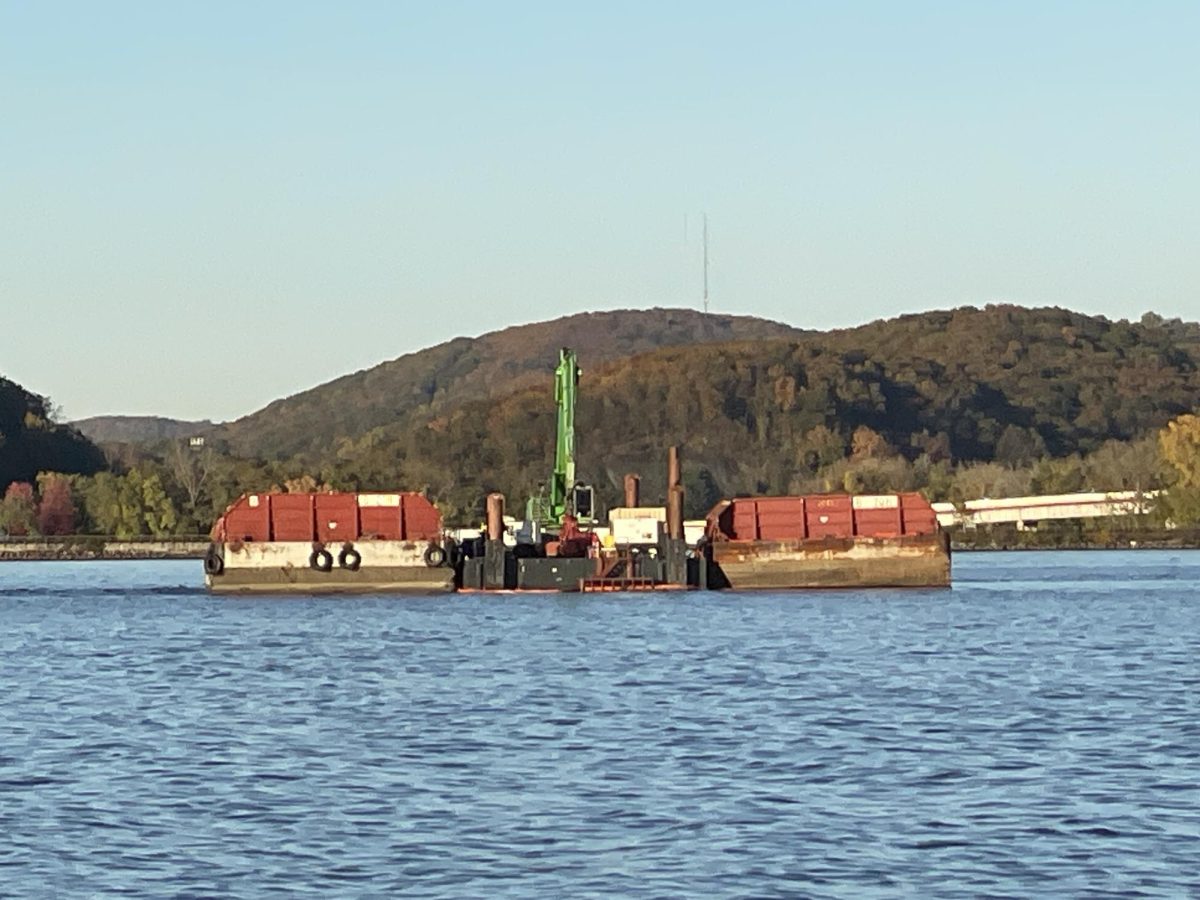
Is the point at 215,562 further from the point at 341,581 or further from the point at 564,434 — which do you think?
the point at 564,434

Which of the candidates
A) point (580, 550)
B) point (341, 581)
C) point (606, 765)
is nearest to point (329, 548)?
point (341, 581)

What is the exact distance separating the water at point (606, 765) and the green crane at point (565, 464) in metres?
45.5

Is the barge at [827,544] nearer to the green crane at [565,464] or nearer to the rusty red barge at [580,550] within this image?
the rusty red barge at [580,550]

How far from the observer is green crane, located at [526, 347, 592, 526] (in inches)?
4838

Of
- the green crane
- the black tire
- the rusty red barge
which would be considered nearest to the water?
the rusty red barge

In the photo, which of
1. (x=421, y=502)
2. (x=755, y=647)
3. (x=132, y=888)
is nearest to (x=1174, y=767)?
(x=132, y=888)

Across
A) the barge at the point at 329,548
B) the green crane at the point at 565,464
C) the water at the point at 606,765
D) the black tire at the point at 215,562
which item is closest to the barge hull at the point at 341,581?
the barge at the point at 329,548

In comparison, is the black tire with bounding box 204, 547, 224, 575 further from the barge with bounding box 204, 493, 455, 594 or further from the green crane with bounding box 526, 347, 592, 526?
the green crane with bounding box 526, 347, 592, 526

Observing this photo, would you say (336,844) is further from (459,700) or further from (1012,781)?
(459,700)

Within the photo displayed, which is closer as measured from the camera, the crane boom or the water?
the water

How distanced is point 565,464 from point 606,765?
8814 centimetres

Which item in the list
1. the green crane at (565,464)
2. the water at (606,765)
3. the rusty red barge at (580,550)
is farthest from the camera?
the green crane at (565,464)

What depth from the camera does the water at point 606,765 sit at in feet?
93.8

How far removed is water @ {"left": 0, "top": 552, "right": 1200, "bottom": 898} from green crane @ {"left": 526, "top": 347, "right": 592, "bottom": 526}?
1790 inches
